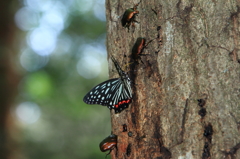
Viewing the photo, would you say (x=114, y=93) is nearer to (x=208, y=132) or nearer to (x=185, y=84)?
(x=185, y=84)

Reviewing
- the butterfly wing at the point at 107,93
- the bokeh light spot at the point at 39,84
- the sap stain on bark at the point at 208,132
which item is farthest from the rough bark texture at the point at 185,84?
the bokeh light spot at the point at 39,84

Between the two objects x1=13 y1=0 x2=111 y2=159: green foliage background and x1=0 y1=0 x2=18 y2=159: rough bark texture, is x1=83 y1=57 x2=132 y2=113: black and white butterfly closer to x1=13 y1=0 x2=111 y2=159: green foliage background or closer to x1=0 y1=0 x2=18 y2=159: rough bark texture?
x1=0 y1=0 x2=18 y2=159: rough bark texture

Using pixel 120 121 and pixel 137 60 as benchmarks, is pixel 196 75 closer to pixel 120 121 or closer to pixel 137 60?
pixel 137 60

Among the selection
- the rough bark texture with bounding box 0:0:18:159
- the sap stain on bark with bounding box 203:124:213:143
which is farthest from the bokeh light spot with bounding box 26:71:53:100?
the sap stain on bark with bounding box 203:124:213:143

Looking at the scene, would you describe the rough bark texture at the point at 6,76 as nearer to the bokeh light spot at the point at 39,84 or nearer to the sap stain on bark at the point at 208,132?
the bokeh light spot at the point at 39,84

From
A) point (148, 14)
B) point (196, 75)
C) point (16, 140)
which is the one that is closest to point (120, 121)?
point (196, 75)
